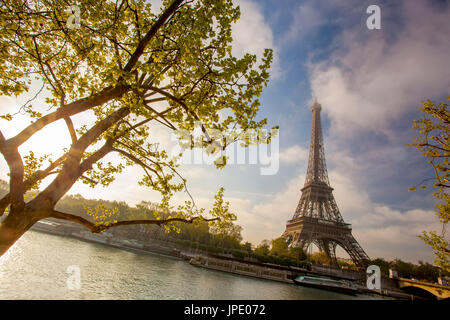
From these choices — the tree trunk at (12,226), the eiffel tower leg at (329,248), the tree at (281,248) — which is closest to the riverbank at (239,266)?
the eiffel tower leg at (329,248)

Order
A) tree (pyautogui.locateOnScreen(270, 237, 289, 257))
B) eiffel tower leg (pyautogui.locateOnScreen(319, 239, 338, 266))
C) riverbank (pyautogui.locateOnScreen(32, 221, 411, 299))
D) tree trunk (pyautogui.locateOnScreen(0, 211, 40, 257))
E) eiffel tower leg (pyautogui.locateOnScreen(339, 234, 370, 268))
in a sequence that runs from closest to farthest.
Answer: tree trunk (pyautogui.locateOnScreen(0, 211, 40, 257)) → riverbank (pyautogui.locateOnScreen(32, 221, 411, 299)) → eiffel tower leg (pyautogui.locateOnScreen(339, 234, 370, 268)) → tree (pyautogui.locateOnScreen(270, 237, 289, 257)) → eiffel tower leg (pyautogui.locateOnScreen(319, 239, 338, 266))

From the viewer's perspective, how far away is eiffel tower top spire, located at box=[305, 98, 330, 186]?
60.7m

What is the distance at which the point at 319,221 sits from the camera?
53719 mm

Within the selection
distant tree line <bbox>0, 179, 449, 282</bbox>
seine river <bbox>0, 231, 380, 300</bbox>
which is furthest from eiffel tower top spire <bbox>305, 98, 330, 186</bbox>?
seine river <bbox>0, 231, 380, 300</bbox>

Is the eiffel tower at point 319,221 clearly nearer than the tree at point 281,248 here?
Yes

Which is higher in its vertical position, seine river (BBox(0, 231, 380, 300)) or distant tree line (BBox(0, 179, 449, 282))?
seine river (BBox(0, 231, 380, 300))

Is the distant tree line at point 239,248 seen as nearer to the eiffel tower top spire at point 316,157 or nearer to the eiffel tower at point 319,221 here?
the eiffel tower at point 319,221

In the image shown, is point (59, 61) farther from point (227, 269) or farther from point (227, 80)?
point (227, 269)

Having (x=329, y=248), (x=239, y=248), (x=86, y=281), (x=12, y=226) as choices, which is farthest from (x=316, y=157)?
(x=12, y=226)

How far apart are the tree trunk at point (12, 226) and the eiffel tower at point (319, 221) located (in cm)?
5349

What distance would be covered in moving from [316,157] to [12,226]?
6678 cm

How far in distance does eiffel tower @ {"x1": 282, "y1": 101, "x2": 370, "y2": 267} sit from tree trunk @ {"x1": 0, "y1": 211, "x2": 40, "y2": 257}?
53.5 metres

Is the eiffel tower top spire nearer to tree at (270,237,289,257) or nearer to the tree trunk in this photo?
tree at (270,237,289,257)

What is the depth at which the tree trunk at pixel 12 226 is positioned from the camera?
368 cm
